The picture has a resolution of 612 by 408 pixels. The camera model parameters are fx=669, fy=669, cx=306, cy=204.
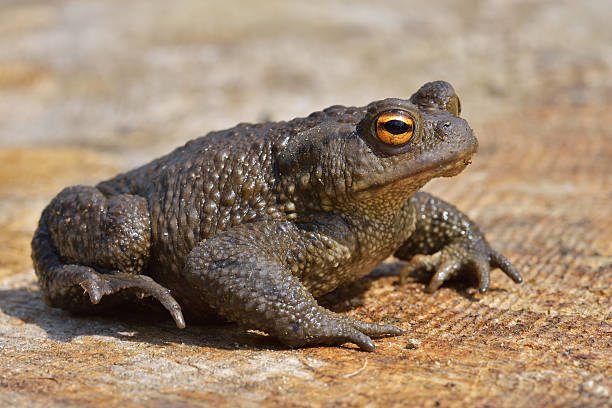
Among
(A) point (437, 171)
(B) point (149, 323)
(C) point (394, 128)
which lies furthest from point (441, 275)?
(B) point (149, 323)

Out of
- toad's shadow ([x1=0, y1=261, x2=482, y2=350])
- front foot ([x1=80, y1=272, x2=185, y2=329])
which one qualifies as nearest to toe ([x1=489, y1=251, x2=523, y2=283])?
toad's shadow ([x1=0, y1=261, x2=482, y2=350])

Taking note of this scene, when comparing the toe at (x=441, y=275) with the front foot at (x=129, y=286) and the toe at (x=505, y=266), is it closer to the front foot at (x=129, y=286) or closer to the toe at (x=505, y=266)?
the toe at (x=505, y=266)

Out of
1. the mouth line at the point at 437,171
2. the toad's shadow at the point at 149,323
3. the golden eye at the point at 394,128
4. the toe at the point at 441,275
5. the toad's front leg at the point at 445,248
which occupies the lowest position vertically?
the toad's shadow at the point at 149,323

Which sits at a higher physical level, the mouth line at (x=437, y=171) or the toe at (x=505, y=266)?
the mouth line at (x=437, y=171)

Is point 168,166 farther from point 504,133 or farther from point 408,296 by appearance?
point 504,133

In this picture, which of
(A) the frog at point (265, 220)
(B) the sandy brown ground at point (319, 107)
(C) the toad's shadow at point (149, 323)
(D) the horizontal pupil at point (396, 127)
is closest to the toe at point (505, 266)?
(B) the sandy brown ground at point (319, 107)

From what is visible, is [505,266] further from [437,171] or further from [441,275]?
[437,171]

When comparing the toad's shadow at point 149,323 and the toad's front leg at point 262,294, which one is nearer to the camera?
the toad's front leg at point 262,294

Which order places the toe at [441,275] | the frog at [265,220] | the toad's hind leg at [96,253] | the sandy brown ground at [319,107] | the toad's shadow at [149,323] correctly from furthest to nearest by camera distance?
1. the toe at [441,275]
2. the toad's hind leg at [96,253]
3. the toad's shadow at [149,323]
4. the frog at [265,220]
5. the sandy brown ground at [319,107]

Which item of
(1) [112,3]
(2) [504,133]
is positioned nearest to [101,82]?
(1) [112,3]
